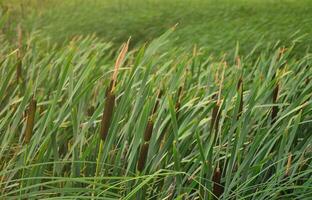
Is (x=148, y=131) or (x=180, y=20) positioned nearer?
(x=148, y=131)

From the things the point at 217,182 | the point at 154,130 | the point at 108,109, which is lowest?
the point at 217,182

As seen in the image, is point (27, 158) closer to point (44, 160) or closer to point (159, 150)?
point (44, 160)

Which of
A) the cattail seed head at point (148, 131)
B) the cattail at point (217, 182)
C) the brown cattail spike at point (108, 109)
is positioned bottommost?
the cattail at point (217, 182)

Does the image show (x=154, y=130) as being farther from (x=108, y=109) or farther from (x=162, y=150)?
(x=108, y=109)

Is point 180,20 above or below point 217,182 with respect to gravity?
above

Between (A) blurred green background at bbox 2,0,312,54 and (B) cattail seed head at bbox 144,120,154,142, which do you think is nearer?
(B) cattail seed head at bbox 144,120,154,142

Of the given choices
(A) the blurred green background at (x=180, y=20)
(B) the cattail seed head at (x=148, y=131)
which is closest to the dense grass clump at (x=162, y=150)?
(B) the cattail seed head at (x=148, y=131)

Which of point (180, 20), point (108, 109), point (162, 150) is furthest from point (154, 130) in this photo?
point (180, 20)

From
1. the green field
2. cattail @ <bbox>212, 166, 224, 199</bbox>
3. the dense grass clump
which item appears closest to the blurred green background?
the green field

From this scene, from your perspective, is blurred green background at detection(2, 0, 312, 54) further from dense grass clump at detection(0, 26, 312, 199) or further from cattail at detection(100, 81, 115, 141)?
cattail at detection(100, 81, 115, 141)

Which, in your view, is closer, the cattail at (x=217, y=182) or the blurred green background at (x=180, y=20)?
the cattail at (x=217, y=182)

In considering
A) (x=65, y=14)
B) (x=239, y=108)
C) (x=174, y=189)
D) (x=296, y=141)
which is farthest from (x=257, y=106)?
(x=65, y=14)

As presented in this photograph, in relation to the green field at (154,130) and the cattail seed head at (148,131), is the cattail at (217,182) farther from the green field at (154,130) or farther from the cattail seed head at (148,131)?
the cattail seed head at (148,131)

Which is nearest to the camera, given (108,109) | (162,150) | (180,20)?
(108,109)
